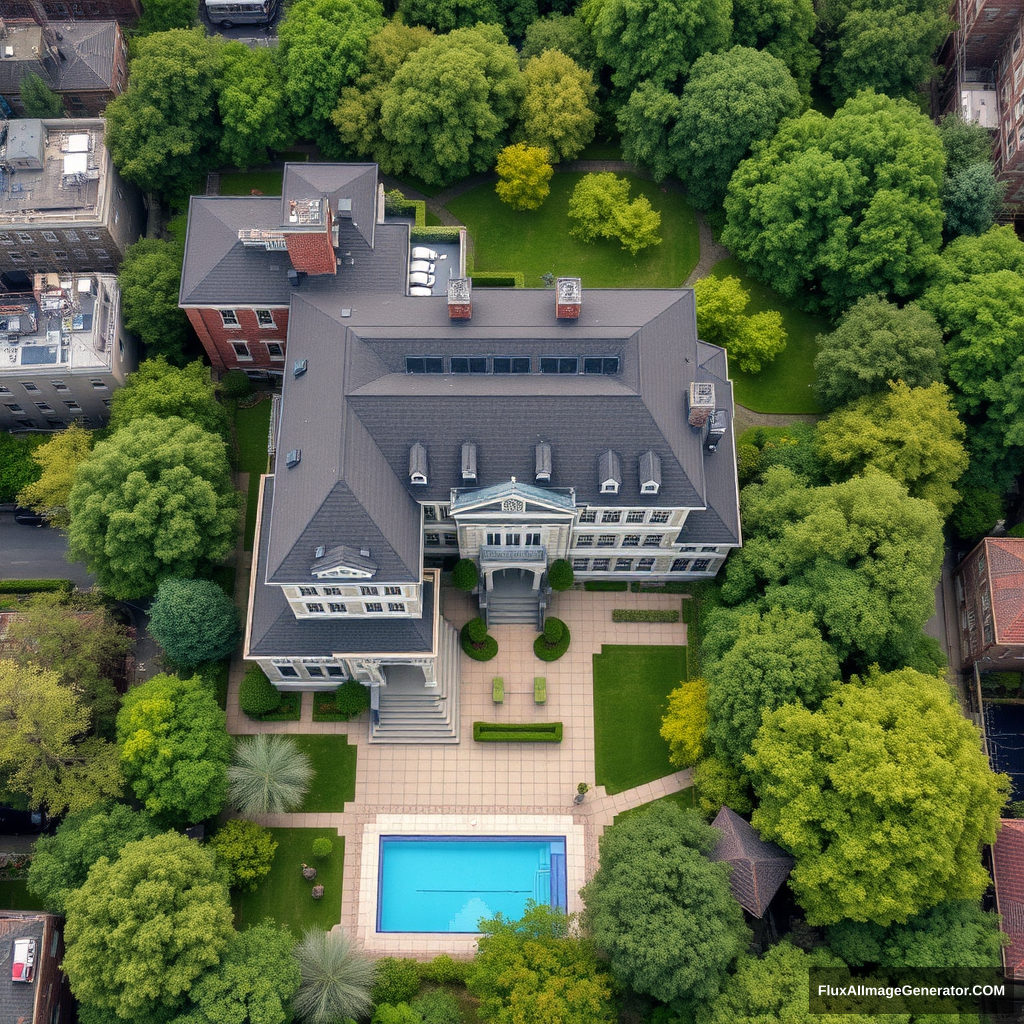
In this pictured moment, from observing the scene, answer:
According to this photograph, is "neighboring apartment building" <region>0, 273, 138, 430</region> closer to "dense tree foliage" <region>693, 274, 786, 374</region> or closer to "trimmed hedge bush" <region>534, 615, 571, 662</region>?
"trimmed hedge bush" <region>534, 615, 571, 662</region>

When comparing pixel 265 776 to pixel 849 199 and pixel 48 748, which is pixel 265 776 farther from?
pixel 849 199

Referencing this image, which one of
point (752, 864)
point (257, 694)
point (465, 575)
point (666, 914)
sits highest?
point (465, 575)

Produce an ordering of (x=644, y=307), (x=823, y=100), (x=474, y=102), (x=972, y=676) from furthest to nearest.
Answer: (x=823, y=100) < (x=474, y=102) < (x=972, y=676) < (x=644, y=307)

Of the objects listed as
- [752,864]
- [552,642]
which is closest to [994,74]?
[552,642]

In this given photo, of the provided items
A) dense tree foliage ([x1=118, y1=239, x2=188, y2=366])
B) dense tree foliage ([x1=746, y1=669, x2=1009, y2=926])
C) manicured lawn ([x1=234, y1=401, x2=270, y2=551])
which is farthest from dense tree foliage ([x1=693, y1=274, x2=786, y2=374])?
dense tree foliage ([x1=118, y1=239, x2=188, y2=366])

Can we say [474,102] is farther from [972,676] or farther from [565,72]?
[972,676]

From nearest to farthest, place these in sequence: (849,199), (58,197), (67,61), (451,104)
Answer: (849,199)
(58,197)
(451,104)
(67,61)

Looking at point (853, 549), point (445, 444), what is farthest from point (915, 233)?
point (445, 444)
